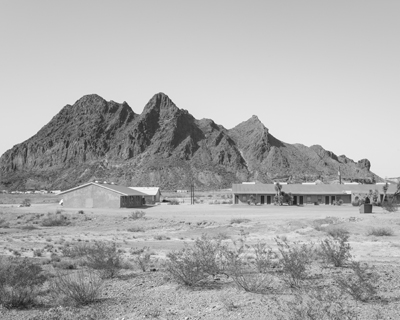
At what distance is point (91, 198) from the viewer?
65.1m

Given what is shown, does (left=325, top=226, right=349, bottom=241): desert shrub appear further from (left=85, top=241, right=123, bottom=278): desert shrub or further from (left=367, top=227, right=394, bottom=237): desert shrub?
(left=85, top=241, right=123, bottom=278): desert shrub

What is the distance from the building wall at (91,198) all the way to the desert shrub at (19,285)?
50.7m

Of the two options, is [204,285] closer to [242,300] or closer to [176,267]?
[176,267]

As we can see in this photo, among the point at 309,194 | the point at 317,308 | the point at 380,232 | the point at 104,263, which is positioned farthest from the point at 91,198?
the point at 317,308

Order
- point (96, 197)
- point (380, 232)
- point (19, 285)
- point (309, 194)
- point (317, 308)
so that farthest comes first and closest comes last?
1. point (309, 194)
2. point (96, 197)
3. point (380, 232)
4. point (19, 285)
5. point (317, 308)

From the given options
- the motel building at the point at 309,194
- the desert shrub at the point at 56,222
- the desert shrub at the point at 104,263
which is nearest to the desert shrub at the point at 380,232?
the desert shrub at the point at 104,263

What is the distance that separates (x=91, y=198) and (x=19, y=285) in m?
54.2

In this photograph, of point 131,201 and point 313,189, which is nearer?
point 131,201

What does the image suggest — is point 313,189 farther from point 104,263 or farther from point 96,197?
point 104,263

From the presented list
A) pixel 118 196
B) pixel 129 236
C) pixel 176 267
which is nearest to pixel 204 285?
pixel 176 267

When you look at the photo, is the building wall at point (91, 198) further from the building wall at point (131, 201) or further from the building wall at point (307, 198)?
the building wall at point (307, 198)

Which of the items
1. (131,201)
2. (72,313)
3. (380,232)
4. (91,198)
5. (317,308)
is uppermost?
(91,198)

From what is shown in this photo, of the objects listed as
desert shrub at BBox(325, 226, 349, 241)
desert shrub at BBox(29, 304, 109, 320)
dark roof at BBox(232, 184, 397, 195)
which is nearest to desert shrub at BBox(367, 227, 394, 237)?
desert shrub at BBox(325, 226, 349, 241)

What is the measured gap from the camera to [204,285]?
12430mm
